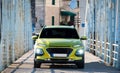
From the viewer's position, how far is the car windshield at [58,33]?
69.6ft

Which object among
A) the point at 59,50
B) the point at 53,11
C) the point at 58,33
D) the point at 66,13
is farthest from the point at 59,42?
the point at 53,11

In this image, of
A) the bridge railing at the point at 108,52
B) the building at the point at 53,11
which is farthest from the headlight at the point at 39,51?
the building at the point at 53,11

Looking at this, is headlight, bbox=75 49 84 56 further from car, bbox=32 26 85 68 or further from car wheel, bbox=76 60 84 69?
car wheel, bbox=76 60 84 69

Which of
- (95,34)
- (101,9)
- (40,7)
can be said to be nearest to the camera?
(101,9)

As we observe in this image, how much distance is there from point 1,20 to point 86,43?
758 inches

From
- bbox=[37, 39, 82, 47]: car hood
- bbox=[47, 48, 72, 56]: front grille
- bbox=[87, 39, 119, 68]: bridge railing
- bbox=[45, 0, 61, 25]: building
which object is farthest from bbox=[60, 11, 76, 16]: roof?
bbox=[47, 48, 72, 56]: front grille

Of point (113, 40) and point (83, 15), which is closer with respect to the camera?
point (113, 40)

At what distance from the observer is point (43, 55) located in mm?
19734

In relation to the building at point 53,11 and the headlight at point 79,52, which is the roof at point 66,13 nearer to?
the building at point 53,11

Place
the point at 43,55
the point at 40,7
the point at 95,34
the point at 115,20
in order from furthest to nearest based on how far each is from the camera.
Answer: the point at 40,7
the point at 95,34
the point at 115,20
the point at 43,55

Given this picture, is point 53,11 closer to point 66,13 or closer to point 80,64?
point 66,13

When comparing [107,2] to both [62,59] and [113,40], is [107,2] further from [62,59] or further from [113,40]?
[62,59]

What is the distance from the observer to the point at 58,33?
21.3 metres

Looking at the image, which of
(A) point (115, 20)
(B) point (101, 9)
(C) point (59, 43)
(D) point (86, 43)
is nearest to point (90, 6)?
(D) point (86, 43)
